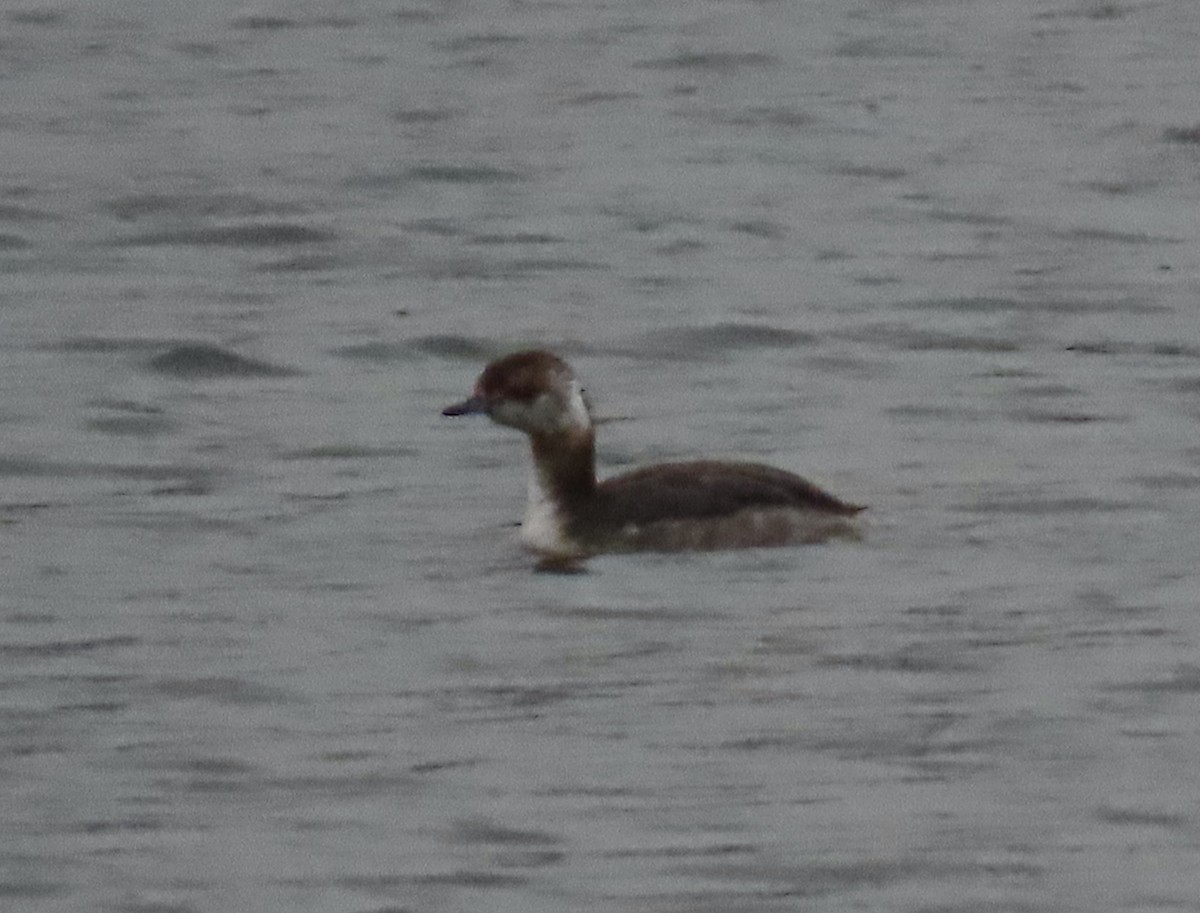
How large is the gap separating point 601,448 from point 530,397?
2.06m

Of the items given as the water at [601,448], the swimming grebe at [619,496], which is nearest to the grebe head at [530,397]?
the swimming grebe at [619,496]

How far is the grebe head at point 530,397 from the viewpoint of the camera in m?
15.4

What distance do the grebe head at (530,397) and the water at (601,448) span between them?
44cm

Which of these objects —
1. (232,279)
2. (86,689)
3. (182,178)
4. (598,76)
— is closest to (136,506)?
(86,689)

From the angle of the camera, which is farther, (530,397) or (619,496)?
(530,397)

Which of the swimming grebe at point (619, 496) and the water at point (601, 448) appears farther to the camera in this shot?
the swimming grebe at point (619, 496)

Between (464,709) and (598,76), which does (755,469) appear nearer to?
(464,709)

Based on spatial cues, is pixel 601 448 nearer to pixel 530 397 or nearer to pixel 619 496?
pixel 530 397

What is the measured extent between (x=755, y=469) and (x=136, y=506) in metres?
2.37

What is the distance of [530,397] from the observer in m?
15.5

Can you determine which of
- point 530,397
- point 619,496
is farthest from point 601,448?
point 619,496

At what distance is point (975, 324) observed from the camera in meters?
20.0

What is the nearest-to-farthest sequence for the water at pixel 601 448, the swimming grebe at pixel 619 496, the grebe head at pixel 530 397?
1. the water at pixel 601 448
2. the swimming grebe at pixel 619 496
3. the grebe head at pixel 530 397

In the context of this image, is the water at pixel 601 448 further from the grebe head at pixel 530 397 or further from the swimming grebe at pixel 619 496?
the grebe head at pixel 530 397
